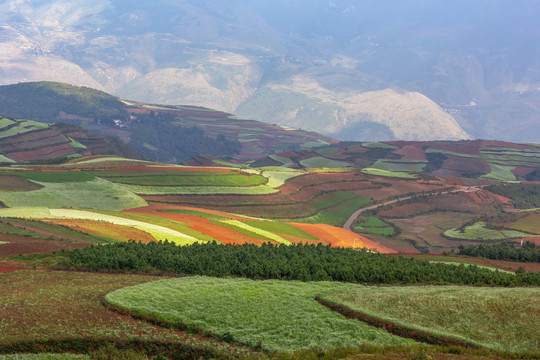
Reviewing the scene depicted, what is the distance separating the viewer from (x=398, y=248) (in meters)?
92.9

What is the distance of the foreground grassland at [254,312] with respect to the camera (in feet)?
99.9

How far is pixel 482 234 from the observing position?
4245 inches

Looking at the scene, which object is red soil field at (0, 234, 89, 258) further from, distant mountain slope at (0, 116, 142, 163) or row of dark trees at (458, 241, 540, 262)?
distant mountain slope at (0, 116, 142, 163)

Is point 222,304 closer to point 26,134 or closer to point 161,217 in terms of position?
point 161,217

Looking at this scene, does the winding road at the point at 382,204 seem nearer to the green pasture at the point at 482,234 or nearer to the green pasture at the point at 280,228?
the green pasture at the point at 482,234

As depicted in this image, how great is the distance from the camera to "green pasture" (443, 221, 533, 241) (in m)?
105

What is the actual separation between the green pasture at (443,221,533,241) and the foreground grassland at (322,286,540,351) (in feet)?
232

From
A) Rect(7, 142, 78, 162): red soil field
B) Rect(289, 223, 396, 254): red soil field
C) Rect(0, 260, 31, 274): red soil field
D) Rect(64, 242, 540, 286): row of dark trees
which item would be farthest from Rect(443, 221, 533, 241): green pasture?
Rect(7, 142, 78, 162): red soil field

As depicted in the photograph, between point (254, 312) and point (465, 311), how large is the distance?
12547mm

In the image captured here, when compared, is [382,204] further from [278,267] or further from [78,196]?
[278,267]

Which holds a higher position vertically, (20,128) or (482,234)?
(20,128)

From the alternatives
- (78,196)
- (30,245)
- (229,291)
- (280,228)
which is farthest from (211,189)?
(229,291)

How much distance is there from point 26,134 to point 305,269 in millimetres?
164736

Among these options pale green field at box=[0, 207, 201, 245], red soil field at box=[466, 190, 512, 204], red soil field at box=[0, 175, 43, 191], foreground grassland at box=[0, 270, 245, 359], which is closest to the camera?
foreground grassland at box=[0, 270, 245, 359]
